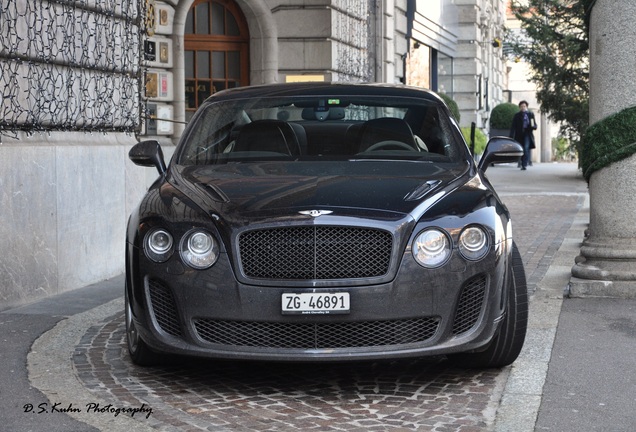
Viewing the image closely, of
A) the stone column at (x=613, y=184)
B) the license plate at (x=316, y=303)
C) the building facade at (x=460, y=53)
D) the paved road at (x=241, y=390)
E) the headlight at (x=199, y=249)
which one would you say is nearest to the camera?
the paved road at (x=241, y=390)

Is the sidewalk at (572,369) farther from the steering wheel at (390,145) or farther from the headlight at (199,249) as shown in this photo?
the headlight at (199,249)

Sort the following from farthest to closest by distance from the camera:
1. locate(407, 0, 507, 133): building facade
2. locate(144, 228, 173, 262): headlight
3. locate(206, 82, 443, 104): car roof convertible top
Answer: locate(407, 0, 507, 133): building facade → locate(206, 82, 443, 104): car roof convertible top → locate(144, 228, 173, 262): headlight

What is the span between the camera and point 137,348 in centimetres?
643

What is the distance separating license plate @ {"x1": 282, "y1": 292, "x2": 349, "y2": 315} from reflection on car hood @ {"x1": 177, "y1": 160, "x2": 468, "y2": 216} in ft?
1.37

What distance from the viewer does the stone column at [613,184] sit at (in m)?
8.59

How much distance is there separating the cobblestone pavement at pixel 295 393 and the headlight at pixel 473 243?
670 mm

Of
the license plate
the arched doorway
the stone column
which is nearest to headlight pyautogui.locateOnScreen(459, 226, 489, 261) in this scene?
the license plate

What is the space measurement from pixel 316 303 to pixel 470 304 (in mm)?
771

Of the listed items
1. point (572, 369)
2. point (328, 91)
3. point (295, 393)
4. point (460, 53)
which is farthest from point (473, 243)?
point (460, 53)

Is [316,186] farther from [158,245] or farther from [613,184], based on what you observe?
[613,184]

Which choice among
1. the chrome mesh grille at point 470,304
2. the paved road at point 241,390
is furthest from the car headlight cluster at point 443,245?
the paved road at point 241,390

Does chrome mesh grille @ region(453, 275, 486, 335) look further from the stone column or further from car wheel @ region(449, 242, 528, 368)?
the stone column

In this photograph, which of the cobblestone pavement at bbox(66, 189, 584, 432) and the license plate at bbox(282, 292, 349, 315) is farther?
the license plate at bbox(282, 292, 349, 315)

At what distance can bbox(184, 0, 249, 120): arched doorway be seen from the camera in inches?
709
